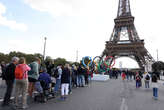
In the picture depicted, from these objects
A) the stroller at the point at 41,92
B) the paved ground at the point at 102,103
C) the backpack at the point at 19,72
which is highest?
the backpack at the point at 19,72

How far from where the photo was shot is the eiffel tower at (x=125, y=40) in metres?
42.6

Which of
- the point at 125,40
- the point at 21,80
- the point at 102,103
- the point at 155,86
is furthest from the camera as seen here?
the point at 125,40

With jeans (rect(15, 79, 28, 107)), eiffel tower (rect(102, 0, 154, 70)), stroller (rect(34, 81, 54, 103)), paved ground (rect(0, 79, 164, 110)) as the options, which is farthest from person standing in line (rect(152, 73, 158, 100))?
eiffel tower (rect(102, 0, 154, 70))

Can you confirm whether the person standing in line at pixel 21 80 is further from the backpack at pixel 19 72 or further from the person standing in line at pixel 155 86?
the person standing in line at pixel 155 86

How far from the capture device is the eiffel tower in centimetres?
4264

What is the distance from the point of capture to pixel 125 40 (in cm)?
4631

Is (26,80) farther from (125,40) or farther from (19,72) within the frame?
(125,40)

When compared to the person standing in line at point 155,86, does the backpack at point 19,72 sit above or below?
above

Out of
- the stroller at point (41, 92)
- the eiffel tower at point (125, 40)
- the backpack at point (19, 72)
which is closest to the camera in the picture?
the backpack at point (19, 72)

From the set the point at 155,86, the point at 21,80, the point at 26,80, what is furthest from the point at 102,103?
the point at 155,86

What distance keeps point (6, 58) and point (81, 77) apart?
4908cm

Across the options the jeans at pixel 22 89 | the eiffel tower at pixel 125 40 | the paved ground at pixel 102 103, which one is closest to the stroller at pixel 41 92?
the paved ground at pixel 102 103

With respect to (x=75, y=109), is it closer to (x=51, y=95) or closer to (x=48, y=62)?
(x=51, y=95)

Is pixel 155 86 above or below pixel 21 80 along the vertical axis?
below
